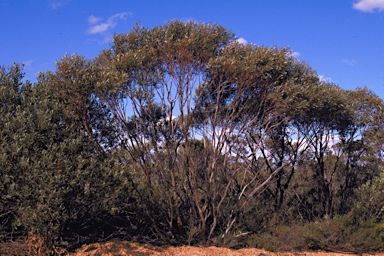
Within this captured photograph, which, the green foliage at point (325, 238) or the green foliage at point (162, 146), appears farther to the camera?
the green foliage at point (325, 238)

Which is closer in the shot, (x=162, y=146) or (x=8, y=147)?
(x=8, y=147)

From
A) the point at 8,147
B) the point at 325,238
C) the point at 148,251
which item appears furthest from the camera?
the point at 325,238

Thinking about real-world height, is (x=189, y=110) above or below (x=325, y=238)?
above

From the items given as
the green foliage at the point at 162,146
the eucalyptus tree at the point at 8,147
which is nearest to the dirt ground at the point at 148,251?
the green foliage at the point at 162,146

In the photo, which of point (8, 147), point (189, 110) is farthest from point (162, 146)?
point (8, 147)

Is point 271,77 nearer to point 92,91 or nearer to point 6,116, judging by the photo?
point 92,91

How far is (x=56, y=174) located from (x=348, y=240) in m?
8.01

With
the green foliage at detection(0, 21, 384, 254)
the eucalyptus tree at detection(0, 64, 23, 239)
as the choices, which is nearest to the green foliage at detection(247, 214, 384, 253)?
the green foliage at detection(0, 21, 384, 254)

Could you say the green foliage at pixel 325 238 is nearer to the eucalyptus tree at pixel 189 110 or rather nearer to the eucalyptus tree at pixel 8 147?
the eucalyptus tree at pixel 189 110

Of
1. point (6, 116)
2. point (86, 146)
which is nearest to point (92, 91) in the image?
point (86, 146)

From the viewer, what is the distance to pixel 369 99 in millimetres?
15547

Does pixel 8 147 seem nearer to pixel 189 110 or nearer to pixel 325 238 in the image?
pixel 189 110

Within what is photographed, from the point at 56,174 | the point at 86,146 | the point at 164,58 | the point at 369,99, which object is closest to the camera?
the point at 56,174

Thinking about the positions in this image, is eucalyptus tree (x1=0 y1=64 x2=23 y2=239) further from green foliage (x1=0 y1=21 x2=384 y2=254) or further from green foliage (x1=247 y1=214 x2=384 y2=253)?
green foliage (x1=247 y1=214 x2=384 y2=253)
